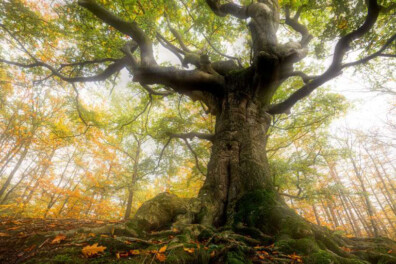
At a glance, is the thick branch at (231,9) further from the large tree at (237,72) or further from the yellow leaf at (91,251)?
the yellow leaf at (91,251)

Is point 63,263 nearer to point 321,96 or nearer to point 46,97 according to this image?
point 321,96

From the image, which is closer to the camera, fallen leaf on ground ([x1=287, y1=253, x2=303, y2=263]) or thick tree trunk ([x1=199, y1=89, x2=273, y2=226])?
fallen leaf on ground ([x1=287, y1=253, x2=303, y2=263])

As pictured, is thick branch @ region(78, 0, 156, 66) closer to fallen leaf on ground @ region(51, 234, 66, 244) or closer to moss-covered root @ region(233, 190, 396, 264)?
fallen leaf on ground @ region(51, 234, 66, 244)

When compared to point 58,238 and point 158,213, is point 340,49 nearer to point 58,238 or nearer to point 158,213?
point 158,213

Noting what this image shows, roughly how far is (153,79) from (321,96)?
651 centimetres

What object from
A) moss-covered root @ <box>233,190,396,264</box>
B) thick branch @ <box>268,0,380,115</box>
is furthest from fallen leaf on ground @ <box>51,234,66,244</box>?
thick branch @ <box>268,0,380,115</box>

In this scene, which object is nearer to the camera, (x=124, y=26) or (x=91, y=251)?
(x=91, y=251)

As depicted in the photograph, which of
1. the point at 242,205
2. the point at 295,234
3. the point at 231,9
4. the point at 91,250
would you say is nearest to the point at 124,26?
the point at 231,9

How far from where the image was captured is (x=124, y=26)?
3580 millimetres

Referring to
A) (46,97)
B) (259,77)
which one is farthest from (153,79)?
(46,97)

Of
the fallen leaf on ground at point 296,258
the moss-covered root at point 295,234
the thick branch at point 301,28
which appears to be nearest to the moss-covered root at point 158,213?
the moss-covered root at point 295,234

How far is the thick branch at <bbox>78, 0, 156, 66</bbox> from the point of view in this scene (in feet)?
10.6

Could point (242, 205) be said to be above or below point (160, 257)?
above

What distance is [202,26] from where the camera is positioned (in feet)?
20.9
